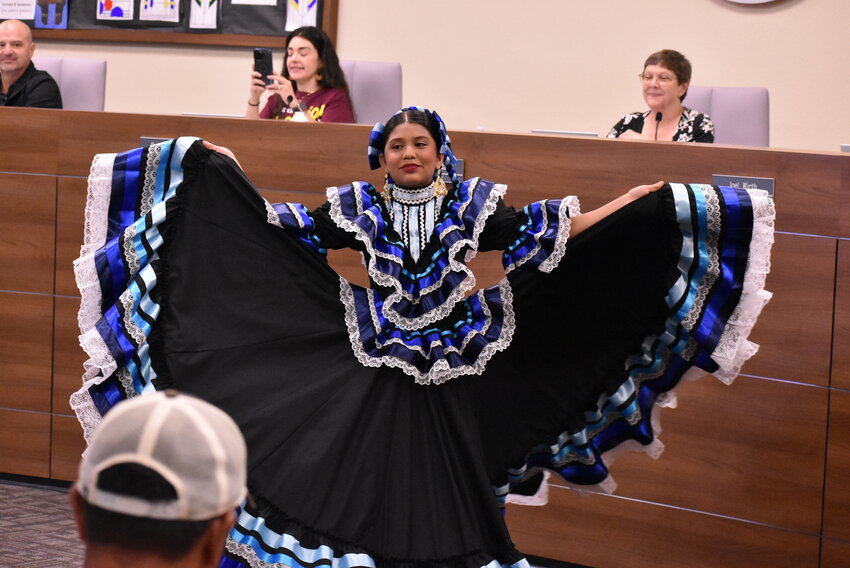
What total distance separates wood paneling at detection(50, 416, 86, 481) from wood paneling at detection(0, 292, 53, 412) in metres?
0.08

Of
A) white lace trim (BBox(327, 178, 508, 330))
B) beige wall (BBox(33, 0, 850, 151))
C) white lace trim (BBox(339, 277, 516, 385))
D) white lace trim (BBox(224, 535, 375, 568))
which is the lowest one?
white lace trim (BBox(224, 535, 375, 568))

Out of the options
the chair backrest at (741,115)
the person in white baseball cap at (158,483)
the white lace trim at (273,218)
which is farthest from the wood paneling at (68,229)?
the person in white baseball cap at (158,483)

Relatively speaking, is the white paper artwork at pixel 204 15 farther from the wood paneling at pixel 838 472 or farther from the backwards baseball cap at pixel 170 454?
the backwards baseball cap at pixel 170 454

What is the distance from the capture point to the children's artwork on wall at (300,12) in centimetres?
536

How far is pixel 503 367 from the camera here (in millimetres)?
2439

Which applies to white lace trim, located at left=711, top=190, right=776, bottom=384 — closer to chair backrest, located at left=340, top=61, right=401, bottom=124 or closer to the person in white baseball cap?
the person in white baseball cap

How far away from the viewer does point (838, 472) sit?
9.93ft

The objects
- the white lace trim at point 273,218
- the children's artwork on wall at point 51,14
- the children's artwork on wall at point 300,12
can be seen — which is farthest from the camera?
the children's artwork on wall at point 51,14

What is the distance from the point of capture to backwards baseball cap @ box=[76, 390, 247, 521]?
0.89m

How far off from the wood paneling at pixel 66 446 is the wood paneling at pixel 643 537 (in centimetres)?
161

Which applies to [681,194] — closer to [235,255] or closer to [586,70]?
[235,255]

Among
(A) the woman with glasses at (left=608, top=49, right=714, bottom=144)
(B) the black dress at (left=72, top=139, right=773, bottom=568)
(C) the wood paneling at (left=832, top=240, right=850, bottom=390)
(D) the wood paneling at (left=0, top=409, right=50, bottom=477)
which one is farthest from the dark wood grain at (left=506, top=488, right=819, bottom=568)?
(D) the wood paneling at (left=0, top=409, right=50, bottom=477)

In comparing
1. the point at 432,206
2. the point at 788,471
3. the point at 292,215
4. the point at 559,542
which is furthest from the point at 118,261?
the point at 788,471

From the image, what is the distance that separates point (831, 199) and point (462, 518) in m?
1.61
